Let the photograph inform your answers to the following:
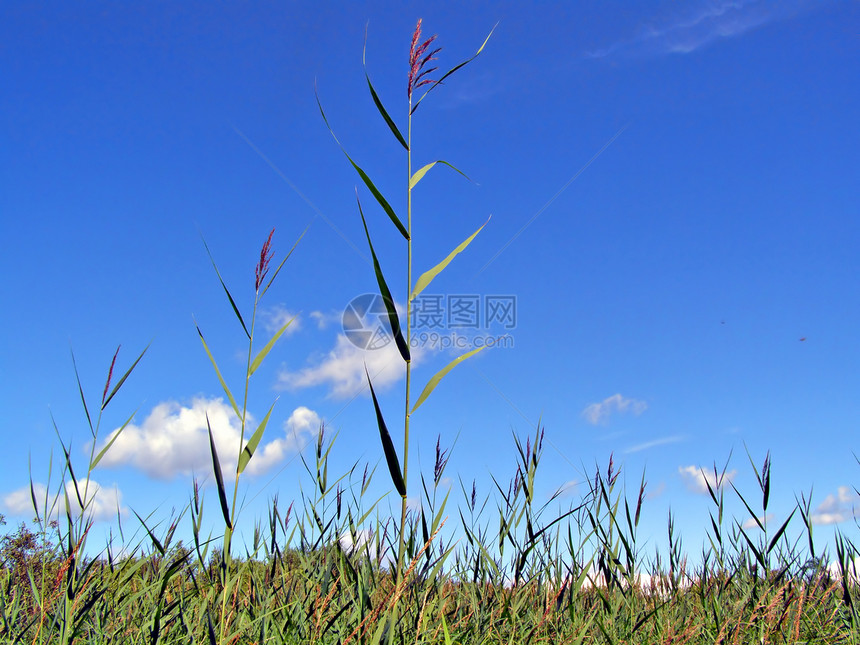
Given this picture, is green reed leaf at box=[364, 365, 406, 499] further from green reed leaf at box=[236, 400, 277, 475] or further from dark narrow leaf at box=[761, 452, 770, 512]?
dark narrow leaf at box=[761, 452, 770, 512]

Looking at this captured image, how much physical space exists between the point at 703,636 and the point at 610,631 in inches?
16.7

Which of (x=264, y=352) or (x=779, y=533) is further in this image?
(x=779, y=533)

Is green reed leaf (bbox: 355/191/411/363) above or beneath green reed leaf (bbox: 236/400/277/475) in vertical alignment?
above

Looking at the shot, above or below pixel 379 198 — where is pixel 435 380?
below

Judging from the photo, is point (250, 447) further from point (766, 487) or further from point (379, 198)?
point (766, 487)

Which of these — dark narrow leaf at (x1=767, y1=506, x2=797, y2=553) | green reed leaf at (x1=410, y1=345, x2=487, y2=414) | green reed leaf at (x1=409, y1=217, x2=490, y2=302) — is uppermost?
green reed leaf at (x1=409, y1=217, x2=490, y2=302)

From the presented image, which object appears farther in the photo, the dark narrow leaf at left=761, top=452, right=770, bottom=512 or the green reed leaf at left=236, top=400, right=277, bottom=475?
the dark narrow leaf at left=761, top=452, right=770, bottom=512

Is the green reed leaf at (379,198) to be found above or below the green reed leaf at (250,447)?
above

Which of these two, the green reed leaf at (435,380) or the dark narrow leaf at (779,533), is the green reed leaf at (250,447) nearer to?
the green reed leaf at (435,380)

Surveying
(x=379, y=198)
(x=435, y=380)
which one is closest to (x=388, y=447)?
(x=435, y=380)

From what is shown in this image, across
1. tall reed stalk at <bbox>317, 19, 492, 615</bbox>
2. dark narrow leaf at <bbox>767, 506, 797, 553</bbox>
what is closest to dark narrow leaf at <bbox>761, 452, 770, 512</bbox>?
dark narrow leaf at <bbox>767, 506, 797, 553</bbox>

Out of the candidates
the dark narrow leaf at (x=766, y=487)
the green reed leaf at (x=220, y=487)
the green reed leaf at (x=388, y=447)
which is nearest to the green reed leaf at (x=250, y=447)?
the green reed leaf at (x=220, y=487)

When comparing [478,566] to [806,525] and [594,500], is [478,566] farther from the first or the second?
[806,525]

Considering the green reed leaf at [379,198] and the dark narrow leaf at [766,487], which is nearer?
the green reed leaf at [379,198]
